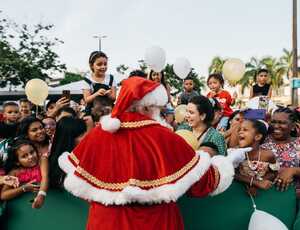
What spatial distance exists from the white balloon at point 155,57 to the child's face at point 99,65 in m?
0.71

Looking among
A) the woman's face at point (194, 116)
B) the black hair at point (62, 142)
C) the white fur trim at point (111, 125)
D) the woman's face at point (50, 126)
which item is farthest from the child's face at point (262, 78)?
the white fur trim at point (111, 125)

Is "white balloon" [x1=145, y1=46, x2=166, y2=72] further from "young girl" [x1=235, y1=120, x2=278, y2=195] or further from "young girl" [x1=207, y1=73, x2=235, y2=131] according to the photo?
"young girl" [x1=235, y1=120, x2=278, y2=195]

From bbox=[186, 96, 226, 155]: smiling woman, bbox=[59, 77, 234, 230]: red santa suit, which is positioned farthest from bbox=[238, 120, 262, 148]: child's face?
bbox=[59, 77, 234, 230]: red santa suit

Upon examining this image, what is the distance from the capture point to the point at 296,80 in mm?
12914

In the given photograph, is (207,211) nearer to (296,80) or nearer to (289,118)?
(289,118)

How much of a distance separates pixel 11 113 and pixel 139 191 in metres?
3.62

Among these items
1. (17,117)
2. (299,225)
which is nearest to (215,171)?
(299,225)

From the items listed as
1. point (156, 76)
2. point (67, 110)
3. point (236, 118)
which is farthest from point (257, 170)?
point (156, 76)

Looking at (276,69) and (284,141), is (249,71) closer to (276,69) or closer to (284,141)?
(276,69)

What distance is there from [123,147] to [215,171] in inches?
26.2

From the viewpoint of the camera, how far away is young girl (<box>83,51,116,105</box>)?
192 inches

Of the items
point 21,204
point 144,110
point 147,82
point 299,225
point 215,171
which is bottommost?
point 299,225

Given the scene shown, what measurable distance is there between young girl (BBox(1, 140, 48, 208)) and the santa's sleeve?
43.8 inches

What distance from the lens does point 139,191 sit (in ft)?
7.97
